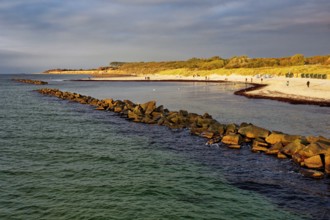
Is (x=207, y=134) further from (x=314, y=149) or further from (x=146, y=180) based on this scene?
(x=146, y=180)

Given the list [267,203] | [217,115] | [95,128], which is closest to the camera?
[267,203]

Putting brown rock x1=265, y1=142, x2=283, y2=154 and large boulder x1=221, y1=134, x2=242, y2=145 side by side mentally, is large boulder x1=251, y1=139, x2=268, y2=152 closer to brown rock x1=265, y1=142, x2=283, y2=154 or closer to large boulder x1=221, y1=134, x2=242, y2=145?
brown rock x1=265, y1=142, x2=283, y2=154

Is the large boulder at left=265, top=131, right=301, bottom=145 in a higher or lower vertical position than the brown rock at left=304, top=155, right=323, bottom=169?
higher

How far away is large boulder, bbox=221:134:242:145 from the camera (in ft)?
69.6

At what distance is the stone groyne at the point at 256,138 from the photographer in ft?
53.6

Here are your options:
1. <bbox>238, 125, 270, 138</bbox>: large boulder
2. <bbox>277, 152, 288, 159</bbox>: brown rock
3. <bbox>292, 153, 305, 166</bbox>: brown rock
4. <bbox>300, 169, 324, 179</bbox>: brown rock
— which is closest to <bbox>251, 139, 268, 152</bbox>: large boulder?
<bbox>238, 125, 270, 138</bbox>: large boulder

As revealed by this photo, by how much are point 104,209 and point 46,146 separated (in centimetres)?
1107

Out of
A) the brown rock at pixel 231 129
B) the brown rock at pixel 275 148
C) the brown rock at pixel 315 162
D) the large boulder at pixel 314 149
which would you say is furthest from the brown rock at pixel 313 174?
the brown rock at pixel 231 129

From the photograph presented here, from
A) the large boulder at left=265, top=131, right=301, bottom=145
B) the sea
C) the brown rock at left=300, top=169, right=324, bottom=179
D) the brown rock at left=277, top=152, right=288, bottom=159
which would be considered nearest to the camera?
the sea

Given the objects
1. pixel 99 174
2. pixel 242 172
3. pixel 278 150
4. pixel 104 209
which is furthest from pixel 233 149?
pixel 104 209

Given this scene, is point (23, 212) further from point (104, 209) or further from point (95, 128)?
point (95, 128)

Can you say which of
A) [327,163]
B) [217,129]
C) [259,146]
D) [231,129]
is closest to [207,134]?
[217,129]

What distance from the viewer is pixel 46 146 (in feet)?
69.9

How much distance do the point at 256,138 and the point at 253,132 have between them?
58cm
